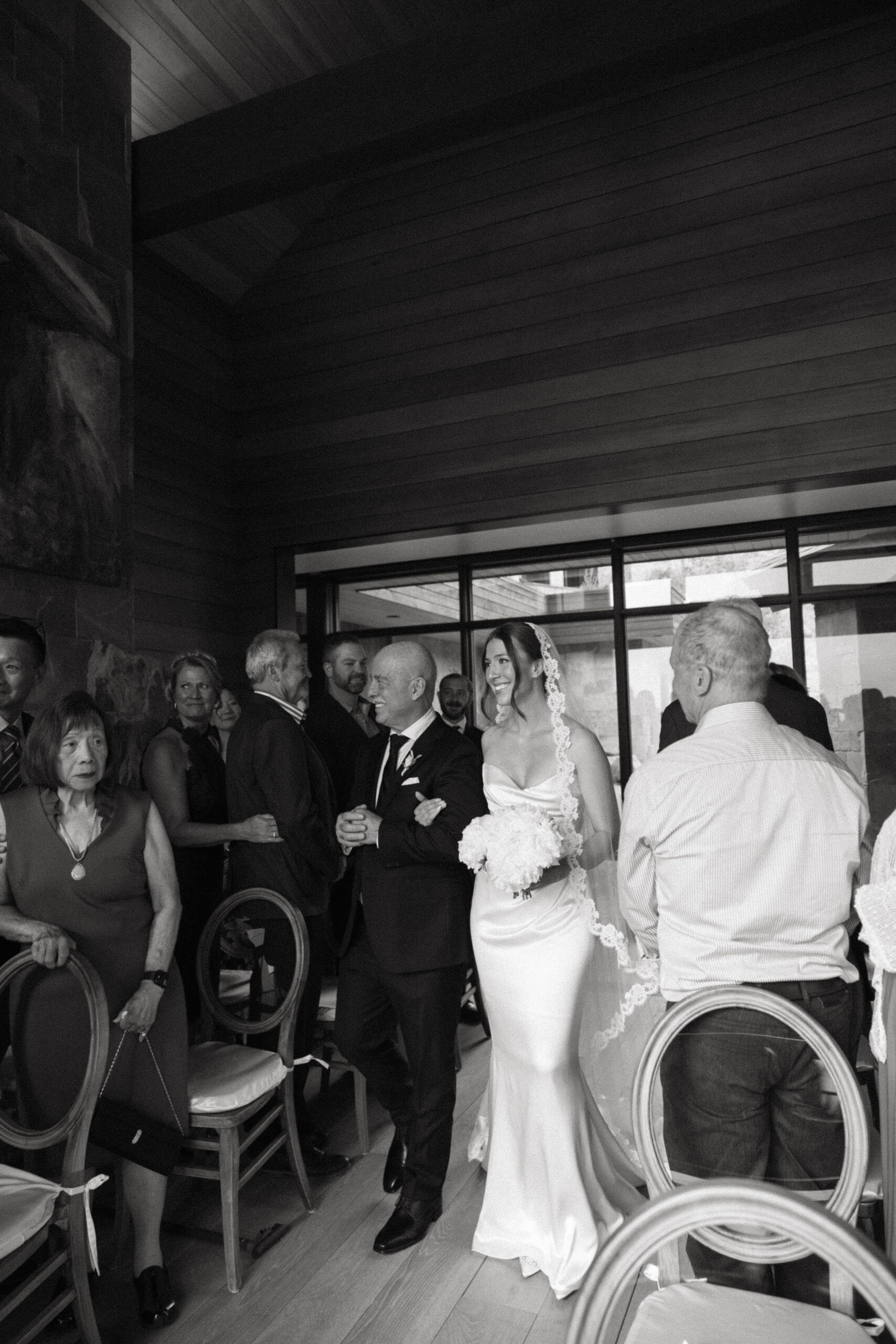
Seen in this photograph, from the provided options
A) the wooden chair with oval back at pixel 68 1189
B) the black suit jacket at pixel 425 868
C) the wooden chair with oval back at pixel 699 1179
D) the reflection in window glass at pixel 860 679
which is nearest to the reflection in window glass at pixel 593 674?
the reflection in window glass at pixel 860 679

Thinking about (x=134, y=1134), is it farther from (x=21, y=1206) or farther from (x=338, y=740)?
(x=338, y=740)

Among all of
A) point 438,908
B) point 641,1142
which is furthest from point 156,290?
point 641,1142

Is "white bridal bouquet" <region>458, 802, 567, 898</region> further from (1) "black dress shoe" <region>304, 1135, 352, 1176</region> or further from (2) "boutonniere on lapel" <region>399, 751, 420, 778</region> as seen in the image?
(1) "black dress shoe" <region>304, 1135, 352, 1176</region>

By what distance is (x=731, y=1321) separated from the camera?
1.52 m

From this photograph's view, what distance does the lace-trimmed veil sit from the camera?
2.98 m

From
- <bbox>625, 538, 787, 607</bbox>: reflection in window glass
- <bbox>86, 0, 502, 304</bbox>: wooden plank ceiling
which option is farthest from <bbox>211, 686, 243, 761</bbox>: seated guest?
<bbox>625, 538, 787, 607</bbox>: reflection in window glass

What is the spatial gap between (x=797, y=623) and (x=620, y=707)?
146 cm

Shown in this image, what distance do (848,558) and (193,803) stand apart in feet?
17.1

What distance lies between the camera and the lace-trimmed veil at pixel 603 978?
2980 millimetres

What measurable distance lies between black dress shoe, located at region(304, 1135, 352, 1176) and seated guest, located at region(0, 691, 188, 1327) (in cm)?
90

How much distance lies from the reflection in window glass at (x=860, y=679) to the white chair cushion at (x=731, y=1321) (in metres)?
5.59

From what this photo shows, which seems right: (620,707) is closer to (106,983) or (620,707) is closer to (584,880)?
(584,880)

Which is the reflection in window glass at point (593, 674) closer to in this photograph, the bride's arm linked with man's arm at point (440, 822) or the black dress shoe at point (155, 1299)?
the bride's arm linked with man's arm at point (440, 822)

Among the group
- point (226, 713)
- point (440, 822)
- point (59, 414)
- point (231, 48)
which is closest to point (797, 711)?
point (440, 822)
